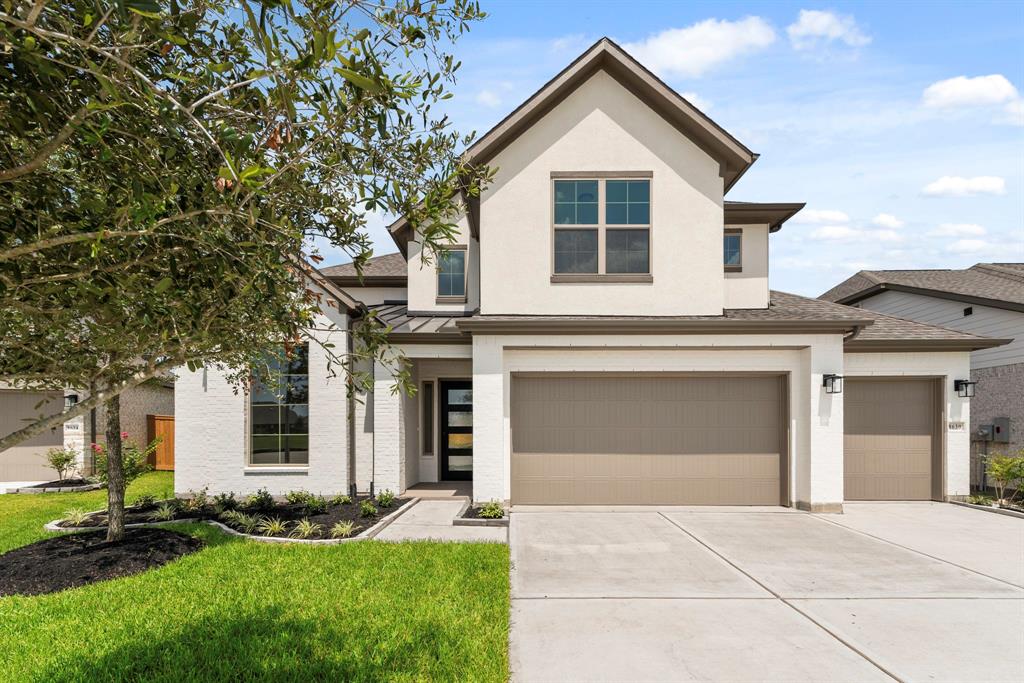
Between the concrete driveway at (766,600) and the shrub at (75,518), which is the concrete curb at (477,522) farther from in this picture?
the shrub at (75,518)

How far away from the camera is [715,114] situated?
11.2 m

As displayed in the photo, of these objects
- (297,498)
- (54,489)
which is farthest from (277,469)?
(54,489)

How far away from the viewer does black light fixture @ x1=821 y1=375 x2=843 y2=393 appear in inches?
409

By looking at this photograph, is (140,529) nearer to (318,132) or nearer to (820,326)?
(318,132)

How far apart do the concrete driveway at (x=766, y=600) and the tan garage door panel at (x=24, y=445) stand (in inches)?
542

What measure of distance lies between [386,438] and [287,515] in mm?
2410

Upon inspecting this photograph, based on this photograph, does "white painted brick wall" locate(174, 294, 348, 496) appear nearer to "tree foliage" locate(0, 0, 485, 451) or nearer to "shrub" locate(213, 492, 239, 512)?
"shrub" locate(213, 492, 239, 512)

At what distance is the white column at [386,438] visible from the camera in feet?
37.6

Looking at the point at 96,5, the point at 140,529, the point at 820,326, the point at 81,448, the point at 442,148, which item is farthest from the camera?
the point at 81,448

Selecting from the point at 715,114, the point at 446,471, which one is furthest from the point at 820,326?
the point at 446,471

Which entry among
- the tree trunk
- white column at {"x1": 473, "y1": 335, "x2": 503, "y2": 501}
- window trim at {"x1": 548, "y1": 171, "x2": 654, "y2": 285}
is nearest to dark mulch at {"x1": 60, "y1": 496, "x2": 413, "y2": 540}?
the tree trunk

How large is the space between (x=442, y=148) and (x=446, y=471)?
1106cm

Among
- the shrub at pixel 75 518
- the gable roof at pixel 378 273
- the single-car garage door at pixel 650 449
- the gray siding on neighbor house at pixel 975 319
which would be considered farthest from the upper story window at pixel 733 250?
the shrub at pixel 75 518

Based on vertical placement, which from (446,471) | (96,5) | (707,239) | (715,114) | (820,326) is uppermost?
(715,114)
